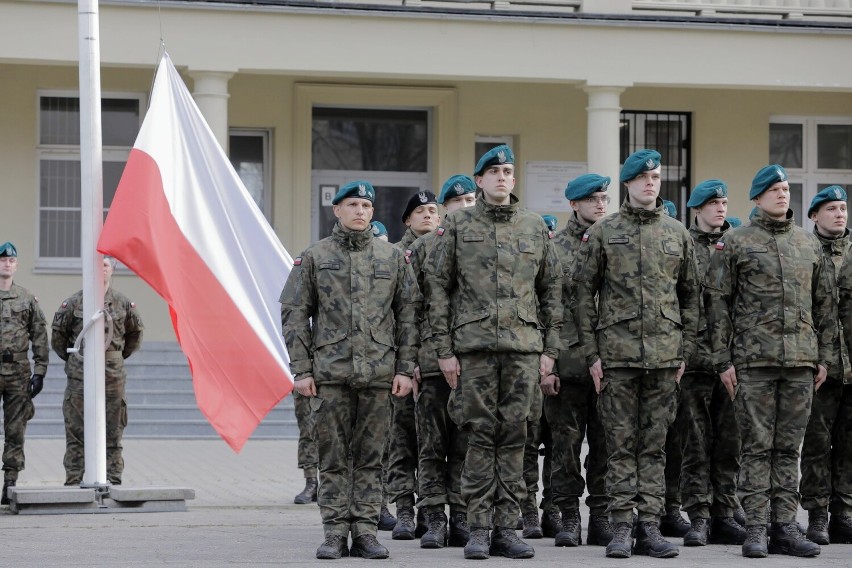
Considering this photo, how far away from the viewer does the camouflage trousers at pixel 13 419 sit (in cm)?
1317

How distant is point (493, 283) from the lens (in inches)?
364

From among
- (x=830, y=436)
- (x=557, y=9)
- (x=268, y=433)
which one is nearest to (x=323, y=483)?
(x=830, y=436)

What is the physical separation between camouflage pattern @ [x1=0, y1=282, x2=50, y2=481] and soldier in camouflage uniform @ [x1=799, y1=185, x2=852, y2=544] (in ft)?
21.1

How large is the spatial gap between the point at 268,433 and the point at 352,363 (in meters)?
9.57

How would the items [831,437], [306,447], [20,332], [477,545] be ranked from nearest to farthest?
[477,545], [831,437], [306,447], [20,332]

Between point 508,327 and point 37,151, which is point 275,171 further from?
point 508,327

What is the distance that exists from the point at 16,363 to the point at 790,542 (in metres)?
6.78

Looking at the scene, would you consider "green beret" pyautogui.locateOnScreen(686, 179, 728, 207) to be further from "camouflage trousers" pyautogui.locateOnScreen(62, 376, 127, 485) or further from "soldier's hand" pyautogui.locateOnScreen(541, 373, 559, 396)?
"camouflage trousers" pyautogui.locateOnScreen(62, 376, 127, 485)

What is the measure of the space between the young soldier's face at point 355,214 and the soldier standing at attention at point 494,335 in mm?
443

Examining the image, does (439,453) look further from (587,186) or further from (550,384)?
(587,186)

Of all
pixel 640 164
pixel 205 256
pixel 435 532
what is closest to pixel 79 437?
pixel 205 256

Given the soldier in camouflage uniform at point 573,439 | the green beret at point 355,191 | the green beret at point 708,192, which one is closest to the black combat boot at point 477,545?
the soldier in camouflage uniform at point 573,439

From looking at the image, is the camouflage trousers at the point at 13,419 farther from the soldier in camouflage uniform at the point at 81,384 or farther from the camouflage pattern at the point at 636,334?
the camouflage pattern at the point at 636,334

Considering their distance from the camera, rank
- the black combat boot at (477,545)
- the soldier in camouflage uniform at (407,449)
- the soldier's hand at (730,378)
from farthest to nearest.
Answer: the soldier in camouflage uniform at (407,449) → the soldier's hand at (730,378) → the black combat boot at (477,545)
